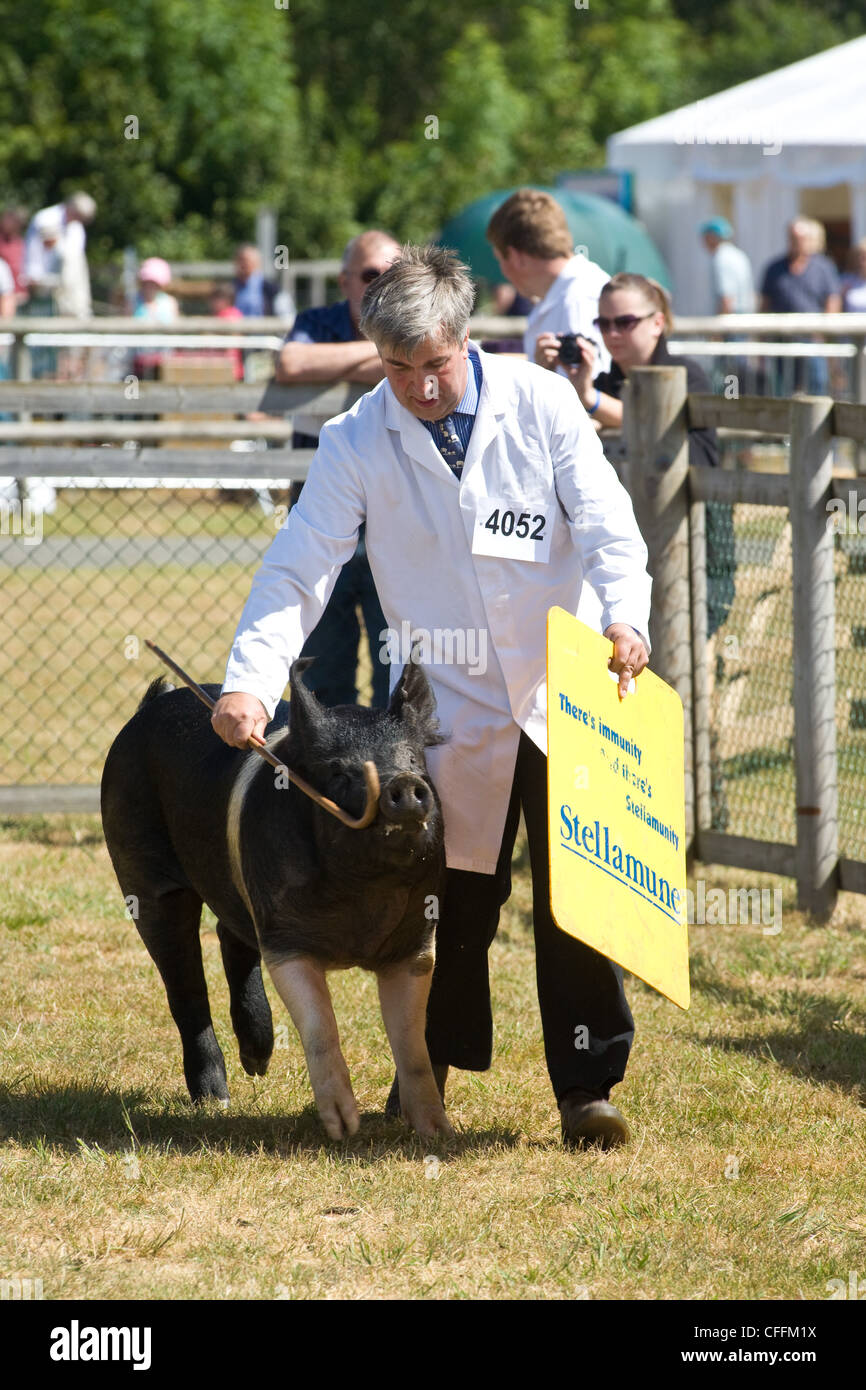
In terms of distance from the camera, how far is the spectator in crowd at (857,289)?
1596 centimetres

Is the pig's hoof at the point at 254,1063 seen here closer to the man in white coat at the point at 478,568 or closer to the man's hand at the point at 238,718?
the man in white coat at the point at 478,568

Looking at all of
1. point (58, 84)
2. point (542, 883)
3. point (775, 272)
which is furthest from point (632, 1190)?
point (58, 84)

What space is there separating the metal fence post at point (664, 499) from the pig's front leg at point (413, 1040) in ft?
8.09

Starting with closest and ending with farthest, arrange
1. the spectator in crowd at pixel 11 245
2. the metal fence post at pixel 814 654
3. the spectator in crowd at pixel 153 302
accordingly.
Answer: the metal fence post at pixel 814 654 → the spectator in crowd at pixel 153 302 → the spectator in crowd at pixel 11 245

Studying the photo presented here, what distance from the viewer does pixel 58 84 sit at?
96.0 feet

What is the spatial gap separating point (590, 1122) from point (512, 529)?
1360 mm

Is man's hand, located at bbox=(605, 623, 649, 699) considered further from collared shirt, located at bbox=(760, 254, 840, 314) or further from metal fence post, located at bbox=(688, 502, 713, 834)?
collared shirt, located at bbox=(760, 254, 840, 314)

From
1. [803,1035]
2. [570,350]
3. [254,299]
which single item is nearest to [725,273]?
[254,299]

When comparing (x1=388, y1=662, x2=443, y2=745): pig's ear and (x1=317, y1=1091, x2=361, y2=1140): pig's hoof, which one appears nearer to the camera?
(x1=388, y1=662, x2=443, y2=745): pig's ear

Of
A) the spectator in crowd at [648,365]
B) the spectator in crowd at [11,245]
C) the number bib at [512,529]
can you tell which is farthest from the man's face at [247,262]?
the number bib at [512,529]

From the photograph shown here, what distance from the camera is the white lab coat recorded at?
388 cm

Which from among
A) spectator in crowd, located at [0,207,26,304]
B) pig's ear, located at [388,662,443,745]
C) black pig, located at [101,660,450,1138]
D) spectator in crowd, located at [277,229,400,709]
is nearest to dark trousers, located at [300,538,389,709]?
spectator in crowd, located at [277,229,400,709]

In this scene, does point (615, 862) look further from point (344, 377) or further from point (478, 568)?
point (344, 377)

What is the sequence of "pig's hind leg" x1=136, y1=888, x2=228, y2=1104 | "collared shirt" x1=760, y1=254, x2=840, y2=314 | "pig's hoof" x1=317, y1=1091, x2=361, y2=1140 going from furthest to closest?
"collared shirt" x1=760, y1=254, x2=840, y2=314 < "pig's hind leg" x1=136, y1=888, x2=228, y2=1104 < "pig's hoof" x1=317, y1=1091, x2=361, y2=1140
